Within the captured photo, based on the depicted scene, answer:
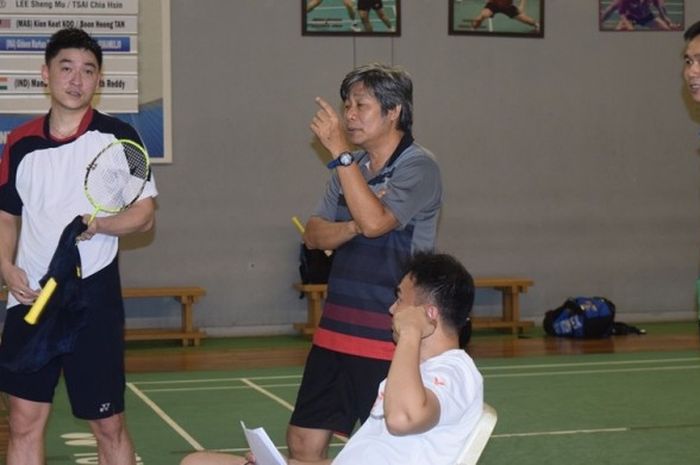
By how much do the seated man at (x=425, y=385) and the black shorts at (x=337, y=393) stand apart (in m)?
0.83

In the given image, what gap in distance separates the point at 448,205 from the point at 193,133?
8.37 feet

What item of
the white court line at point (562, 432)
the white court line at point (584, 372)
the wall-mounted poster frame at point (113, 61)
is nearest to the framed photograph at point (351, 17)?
the wall-mounted poster frame at point (113, 61)

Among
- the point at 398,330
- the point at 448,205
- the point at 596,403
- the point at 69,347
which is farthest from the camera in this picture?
the point at 448,205

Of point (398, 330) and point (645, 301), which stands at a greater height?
point (398, 330)

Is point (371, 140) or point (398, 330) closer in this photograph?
point (398, 330)

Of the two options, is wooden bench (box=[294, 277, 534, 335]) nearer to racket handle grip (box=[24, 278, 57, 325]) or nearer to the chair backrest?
→ racket handle grip (box=[24, 278, 57, 325])

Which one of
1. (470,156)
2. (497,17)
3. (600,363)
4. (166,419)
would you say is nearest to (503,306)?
(470,156)

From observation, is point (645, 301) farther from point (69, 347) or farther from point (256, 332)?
point (69, 347)

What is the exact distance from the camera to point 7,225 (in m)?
4.77

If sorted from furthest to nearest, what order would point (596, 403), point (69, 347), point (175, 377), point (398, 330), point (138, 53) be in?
point (138, 53) < point (175, 377) < point (596, 403) < point (69, 347) < point (398, 330)

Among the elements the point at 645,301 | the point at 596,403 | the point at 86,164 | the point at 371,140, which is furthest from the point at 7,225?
the point at 645,301

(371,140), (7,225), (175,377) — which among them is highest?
(371,140)

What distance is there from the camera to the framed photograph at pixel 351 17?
37.9 ft

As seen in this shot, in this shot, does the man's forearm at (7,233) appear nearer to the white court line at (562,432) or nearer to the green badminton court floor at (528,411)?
the green badminton court floor at (528,411)
